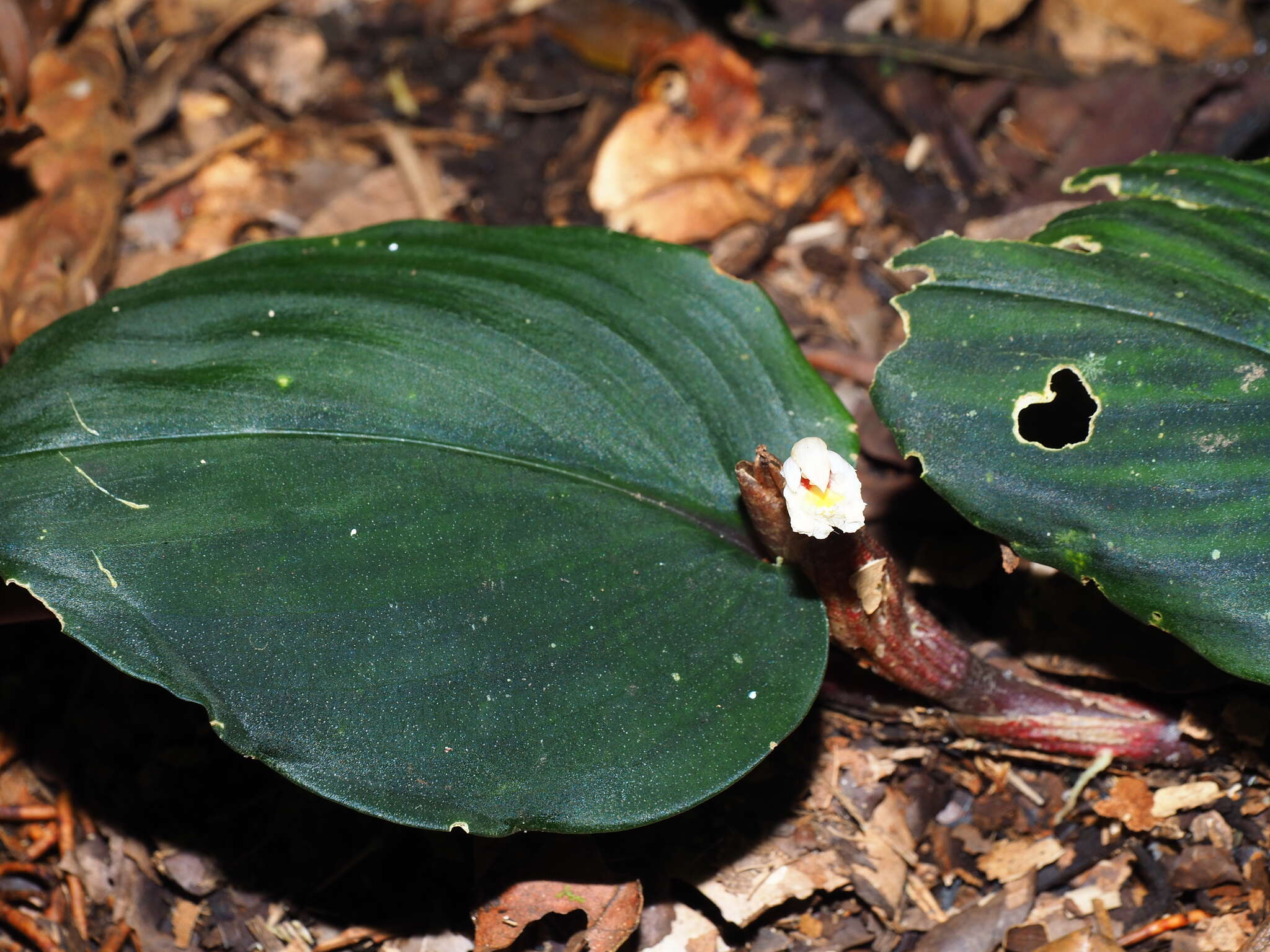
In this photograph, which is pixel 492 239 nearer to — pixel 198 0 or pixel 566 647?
pixel 566 647

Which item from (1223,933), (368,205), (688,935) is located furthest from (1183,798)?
(368,205)

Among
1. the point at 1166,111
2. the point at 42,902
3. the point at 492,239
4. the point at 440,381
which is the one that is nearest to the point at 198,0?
the point at 492,239

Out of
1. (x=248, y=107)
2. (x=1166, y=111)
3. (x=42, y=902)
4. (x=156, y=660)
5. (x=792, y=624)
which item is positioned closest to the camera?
(x=156, y=660)

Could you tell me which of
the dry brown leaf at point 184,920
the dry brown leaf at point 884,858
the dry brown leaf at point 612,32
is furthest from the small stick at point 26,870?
the dry brown leaf at point 612,32

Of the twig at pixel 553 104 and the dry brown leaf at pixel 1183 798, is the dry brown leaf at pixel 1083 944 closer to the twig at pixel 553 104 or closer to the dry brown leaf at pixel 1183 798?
the dry brown leaf at pixel 1183 798

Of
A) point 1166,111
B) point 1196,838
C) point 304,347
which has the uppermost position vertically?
point 304,347

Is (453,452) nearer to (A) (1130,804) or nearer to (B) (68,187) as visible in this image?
(A) (1130,804)
